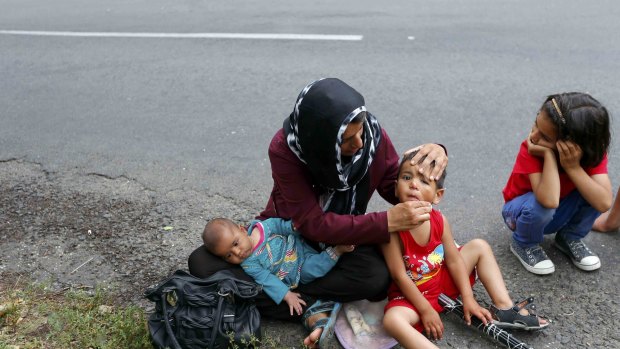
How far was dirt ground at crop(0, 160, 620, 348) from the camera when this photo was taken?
3012 millimetres

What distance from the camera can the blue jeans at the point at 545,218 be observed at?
325 cm

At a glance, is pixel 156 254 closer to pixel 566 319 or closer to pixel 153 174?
pixel 153 174

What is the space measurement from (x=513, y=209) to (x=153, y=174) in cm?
252

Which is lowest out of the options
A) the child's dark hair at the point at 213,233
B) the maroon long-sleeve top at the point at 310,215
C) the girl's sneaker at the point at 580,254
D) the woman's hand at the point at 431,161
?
the girl's sneaker at the point at 580,254

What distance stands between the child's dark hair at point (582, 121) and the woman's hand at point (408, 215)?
808 millimetres

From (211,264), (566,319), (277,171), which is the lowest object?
(566,319)

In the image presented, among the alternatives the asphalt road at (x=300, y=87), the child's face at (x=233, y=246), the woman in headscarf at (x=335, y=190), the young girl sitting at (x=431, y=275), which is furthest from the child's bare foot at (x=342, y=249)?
the asphalt road at (x=300, y=87)

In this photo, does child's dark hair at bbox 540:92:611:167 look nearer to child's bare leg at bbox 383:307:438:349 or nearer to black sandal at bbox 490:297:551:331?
black sandal at bbox 490:297:551:331

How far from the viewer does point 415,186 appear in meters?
2.91

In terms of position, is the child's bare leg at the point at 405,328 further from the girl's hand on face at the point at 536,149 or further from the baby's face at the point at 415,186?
the girl's hand on face at the point at 536,149

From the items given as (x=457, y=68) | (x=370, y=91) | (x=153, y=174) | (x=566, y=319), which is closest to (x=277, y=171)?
(x=566, y=319)

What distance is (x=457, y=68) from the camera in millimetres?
6027

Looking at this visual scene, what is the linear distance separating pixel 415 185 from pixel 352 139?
44cm

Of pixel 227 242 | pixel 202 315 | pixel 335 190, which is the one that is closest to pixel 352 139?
pixel 335 190
